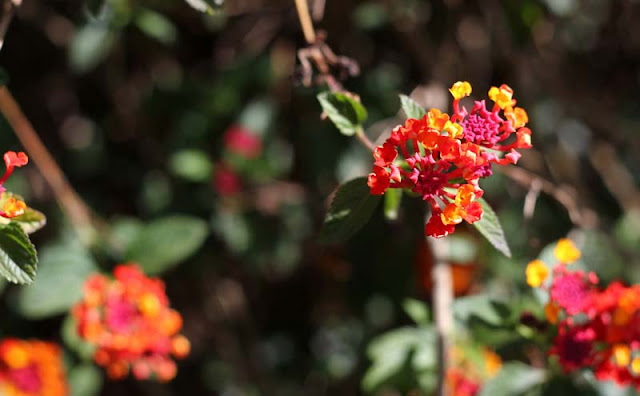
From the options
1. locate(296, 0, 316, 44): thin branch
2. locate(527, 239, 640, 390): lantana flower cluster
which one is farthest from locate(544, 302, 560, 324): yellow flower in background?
locate(296, 0, 316, 44): thin branch

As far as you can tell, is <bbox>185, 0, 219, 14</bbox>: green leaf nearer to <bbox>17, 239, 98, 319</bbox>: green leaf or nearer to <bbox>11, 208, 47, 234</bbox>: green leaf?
<bbox>11, 208, 47, 234</bbox>: green leaf

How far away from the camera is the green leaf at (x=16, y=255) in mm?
987

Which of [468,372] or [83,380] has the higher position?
[83,380]

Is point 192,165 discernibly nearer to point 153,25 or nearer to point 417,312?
point 153,25

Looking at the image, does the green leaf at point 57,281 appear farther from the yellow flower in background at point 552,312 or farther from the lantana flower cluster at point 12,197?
the yellow flower in background at point 552,312

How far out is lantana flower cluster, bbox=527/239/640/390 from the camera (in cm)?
120

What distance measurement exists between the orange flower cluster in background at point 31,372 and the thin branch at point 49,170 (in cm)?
25

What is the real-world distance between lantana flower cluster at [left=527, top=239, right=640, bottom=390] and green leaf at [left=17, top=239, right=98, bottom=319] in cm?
90

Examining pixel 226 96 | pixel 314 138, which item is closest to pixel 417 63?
pixel 314 138

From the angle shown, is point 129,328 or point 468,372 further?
point 468,372

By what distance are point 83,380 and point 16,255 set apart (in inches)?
37.3

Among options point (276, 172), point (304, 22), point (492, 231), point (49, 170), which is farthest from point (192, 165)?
point (492, 231)

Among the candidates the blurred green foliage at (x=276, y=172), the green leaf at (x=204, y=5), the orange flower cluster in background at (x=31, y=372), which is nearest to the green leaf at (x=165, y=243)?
the blurred green foliage at (x=276, y=172)

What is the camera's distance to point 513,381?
1397mm
